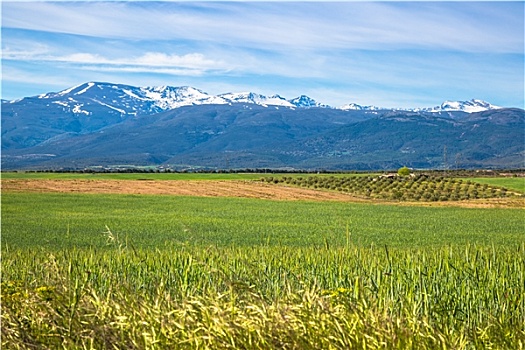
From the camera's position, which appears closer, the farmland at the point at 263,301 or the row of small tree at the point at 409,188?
the farmland at the point at 263,301

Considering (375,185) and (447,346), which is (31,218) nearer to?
(447,346)

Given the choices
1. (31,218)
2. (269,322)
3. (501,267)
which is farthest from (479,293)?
(31,218)

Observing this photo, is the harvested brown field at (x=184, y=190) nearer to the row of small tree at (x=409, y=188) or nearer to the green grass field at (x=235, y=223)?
the row of small tree at (x=409, y=188)

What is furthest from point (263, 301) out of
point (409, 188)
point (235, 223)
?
point (409, 188)

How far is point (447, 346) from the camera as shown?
7.02m

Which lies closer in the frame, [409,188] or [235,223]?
[235,223]

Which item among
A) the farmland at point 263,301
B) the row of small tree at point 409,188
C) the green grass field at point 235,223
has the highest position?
the farmland at point 263,301

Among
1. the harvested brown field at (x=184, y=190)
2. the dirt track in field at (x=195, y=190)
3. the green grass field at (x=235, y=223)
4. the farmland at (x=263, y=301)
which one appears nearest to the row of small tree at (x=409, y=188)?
the dirt track in field at (x=195, y=190)

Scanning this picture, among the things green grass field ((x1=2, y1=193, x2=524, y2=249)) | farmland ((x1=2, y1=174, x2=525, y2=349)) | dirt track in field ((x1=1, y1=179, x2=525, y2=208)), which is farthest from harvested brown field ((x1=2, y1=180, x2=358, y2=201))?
farmland ((x1=2, y1=174, x2=525, y2=349))

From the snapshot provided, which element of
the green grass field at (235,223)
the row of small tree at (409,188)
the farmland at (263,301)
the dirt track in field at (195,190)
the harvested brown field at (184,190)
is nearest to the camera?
the farmland at (263,301)

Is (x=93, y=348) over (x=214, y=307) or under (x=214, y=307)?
under

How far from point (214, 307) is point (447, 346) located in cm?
240

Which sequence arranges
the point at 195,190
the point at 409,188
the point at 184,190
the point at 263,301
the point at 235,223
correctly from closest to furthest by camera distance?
1. the point at 263,301
2. the point at 235,223
3. the point at 184,190
4. the point at 195,190
5. the point at 409,188

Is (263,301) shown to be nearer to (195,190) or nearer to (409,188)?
(195,190)
